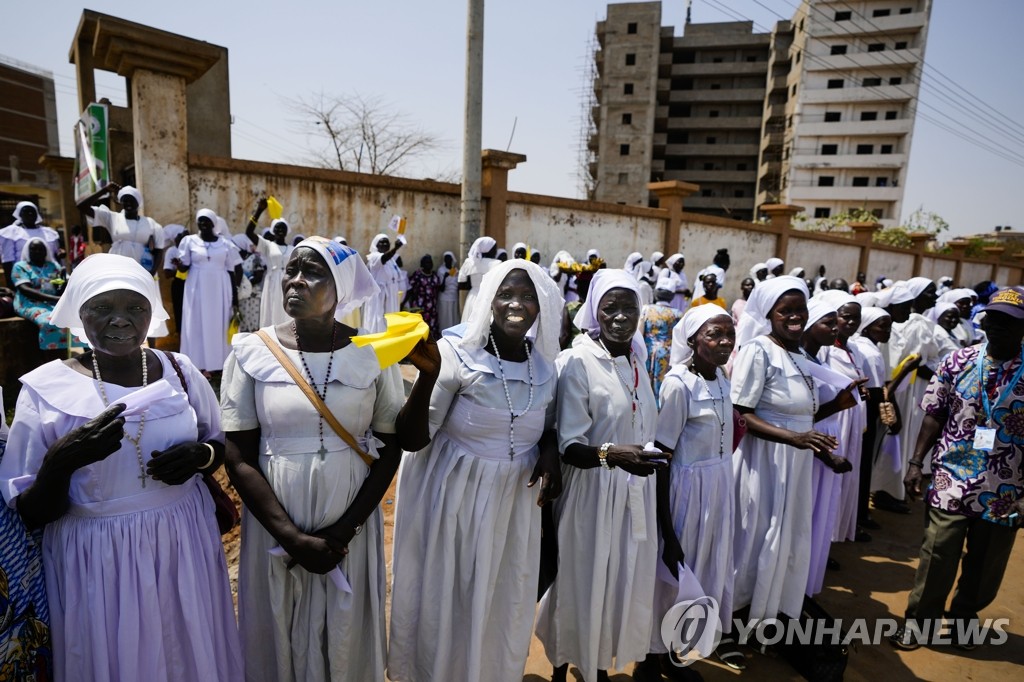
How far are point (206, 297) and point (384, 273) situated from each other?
9.86ft

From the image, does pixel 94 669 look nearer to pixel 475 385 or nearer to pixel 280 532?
pixel 280 532

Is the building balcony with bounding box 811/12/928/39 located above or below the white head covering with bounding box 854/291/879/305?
above

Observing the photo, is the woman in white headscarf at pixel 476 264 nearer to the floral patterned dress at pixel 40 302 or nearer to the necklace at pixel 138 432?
the floral patterned dress at pixel 40 302

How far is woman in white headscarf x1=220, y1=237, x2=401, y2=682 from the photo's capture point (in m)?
2.04

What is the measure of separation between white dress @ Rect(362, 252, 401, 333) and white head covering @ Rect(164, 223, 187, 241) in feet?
8.63

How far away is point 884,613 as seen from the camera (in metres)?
3.89

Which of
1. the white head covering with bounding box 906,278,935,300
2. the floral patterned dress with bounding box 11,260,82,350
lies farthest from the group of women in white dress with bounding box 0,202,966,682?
the floral patterned dress with bounding box 11,260,82,350

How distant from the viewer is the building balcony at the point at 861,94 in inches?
1907

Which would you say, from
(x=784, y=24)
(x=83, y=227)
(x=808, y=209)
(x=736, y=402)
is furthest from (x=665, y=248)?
(x=784, y=24)

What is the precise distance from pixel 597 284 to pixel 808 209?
55015mm

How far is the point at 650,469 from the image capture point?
2.30 metres

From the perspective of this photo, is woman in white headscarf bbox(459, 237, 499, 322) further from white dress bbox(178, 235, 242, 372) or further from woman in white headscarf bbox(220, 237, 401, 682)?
woman in white headscarf bbox(220, 237, 401, 682)

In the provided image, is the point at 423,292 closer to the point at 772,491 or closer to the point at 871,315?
the point at 871,315

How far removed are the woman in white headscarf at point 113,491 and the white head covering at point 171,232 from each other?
609 centimetres
